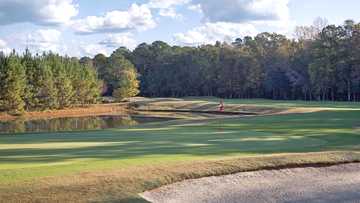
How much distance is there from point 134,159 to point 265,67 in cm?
10125

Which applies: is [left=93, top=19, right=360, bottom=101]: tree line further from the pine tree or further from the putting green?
the putting green

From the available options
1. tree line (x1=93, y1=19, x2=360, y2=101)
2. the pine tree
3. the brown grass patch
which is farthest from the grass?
tree line (x1=93, y1=19, x2=360, y2=101)

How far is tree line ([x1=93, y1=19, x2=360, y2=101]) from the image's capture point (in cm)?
9338

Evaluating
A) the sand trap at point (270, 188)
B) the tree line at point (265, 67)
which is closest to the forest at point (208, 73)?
the tree line at point (265, 67)

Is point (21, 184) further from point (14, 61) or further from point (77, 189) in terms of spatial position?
point (14, 61)

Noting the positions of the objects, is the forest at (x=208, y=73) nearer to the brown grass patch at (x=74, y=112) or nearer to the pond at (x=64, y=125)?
the brown grass patch at (x=74, y=112)

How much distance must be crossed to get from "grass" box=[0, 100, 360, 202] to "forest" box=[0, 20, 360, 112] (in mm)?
54662

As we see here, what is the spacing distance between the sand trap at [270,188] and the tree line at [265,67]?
80.3 metres

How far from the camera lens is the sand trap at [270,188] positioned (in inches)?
478

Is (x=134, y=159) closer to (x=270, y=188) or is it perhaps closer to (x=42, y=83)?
(x=270, y=188)

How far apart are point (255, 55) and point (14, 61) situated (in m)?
59.8

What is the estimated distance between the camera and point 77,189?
11797 mm

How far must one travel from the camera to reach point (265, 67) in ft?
376

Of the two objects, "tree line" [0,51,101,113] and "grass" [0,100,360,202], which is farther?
"tree line" [0,51,101,113]
